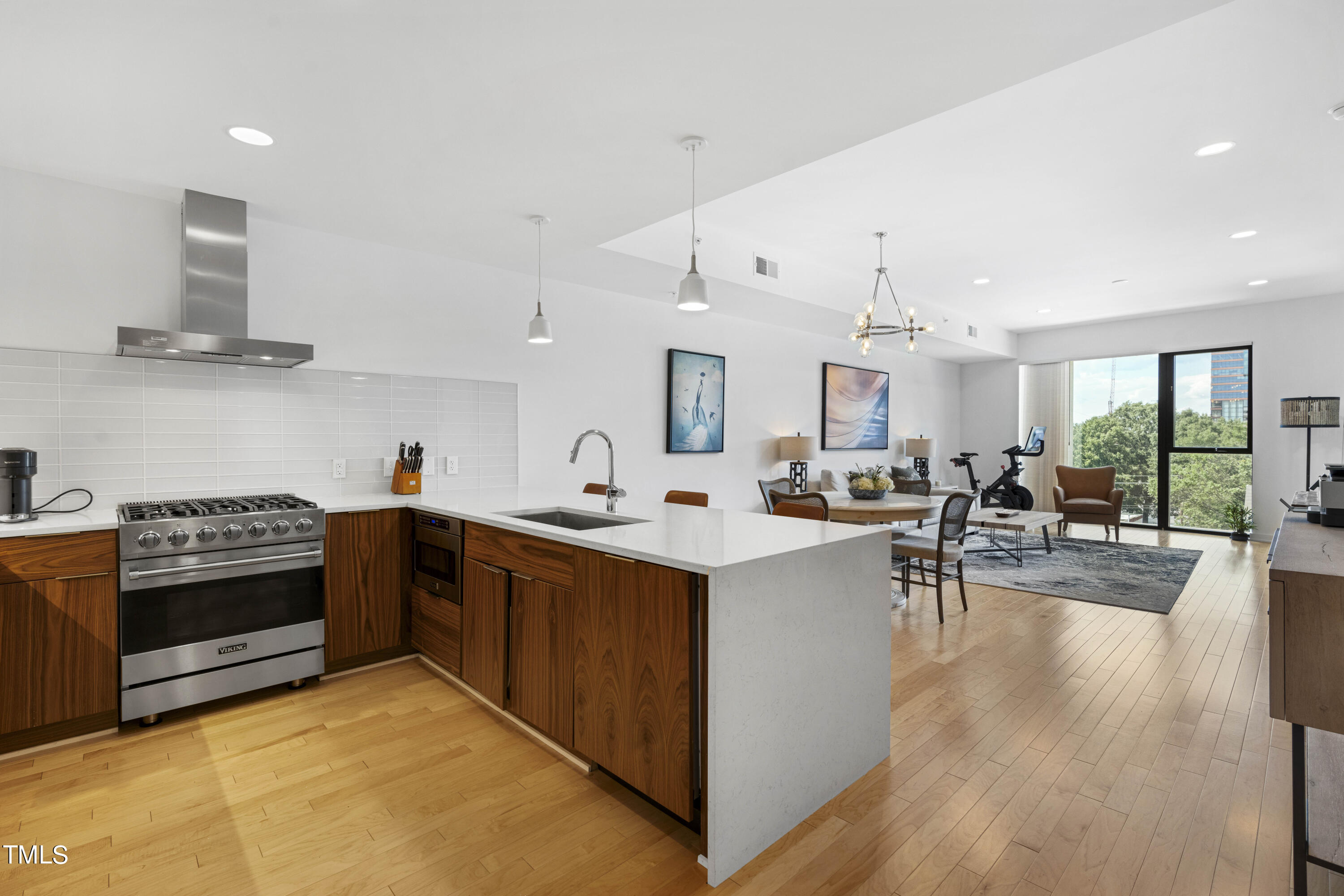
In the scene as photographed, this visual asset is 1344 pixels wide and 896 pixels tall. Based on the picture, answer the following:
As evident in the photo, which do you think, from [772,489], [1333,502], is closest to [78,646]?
[772,489]

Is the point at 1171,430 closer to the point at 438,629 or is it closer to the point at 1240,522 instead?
the point at 1240,522

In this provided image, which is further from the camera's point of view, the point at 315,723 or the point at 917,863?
the point at 315,723

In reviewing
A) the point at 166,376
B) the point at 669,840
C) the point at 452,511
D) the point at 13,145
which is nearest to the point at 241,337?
the point at 166,376

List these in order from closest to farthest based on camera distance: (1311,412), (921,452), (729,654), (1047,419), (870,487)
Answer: (729,654) → (870,487) → (1311,412) → (921,452) → (1047,419)

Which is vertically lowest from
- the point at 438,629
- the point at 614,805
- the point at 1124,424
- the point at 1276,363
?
the point at 614,805

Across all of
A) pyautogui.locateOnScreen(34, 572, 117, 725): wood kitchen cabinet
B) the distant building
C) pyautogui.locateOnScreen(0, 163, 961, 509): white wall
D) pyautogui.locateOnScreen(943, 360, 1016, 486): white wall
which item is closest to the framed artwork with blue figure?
pyautogui.locateOnScreen(0, 163, 961, 509): white wall

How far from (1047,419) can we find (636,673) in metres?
9.06

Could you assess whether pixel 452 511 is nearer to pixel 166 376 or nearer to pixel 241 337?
pixel 241 337

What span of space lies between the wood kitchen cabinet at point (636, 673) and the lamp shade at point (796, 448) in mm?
4366

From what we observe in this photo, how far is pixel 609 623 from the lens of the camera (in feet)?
6.73

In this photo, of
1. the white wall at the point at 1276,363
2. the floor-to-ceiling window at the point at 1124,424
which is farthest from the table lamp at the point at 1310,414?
the floor-to-ceiling window at the point at 1124,424

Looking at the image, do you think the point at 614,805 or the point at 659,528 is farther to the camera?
the point at 659,528

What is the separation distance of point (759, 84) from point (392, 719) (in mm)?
2902

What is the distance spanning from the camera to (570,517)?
3.13m
